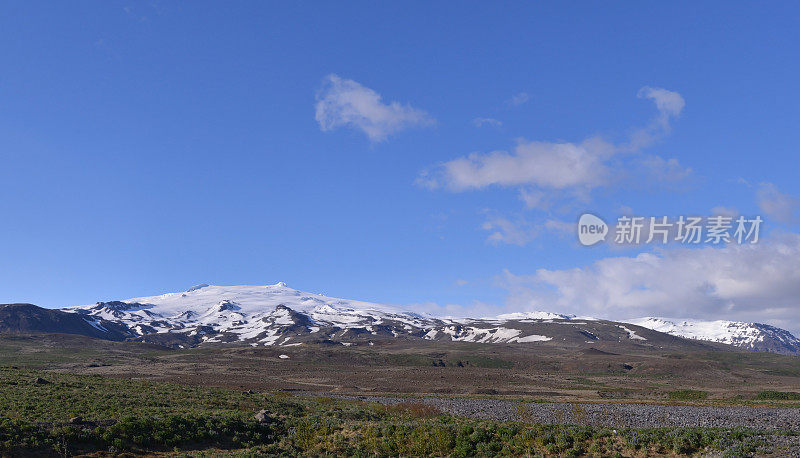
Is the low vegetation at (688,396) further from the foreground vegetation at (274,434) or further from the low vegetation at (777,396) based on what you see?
the foreground vegetation at (274,434)

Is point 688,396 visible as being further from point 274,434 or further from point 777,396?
point 274,434

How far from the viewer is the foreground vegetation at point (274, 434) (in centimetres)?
2550

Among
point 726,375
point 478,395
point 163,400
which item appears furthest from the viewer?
point 726,375

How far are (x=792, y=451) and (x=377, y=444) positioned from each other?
2034 centimetres

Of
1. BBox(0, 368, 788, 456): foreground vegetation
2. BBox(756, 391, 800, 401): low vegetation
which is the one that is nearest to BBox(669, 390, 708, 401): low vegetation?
BBox(756, 391, 800, 401): low vegetation

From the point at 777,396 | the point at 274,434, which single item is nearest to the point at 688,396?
the point at 777,396

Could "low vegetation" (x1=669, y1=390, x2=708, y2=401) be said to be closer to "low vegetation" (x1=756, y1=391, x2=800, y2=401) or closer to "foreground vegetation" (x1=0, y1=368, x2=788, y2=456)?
"low vegetation" (x1=756, y1=391, x2=800, y2=401)

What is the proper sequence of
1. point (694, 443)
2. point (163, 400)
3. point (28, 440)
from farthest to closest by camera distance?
point (163, 400)
point (28, 440)
point (694, 443)

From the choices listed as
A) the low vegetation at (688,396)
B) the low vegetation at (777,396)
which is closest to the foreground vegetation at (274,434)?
the low vegetation at (688,396)

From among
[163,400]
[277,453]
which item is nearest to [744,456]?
[277,453]

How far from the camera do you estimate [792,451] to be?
22906 mm

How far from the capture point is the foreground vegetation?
83.7 feet

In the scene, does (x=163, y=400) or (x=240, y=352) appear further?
(x=240, y=352)

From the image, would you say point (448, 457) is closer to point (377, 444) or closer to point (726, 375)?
point (377, 444)
